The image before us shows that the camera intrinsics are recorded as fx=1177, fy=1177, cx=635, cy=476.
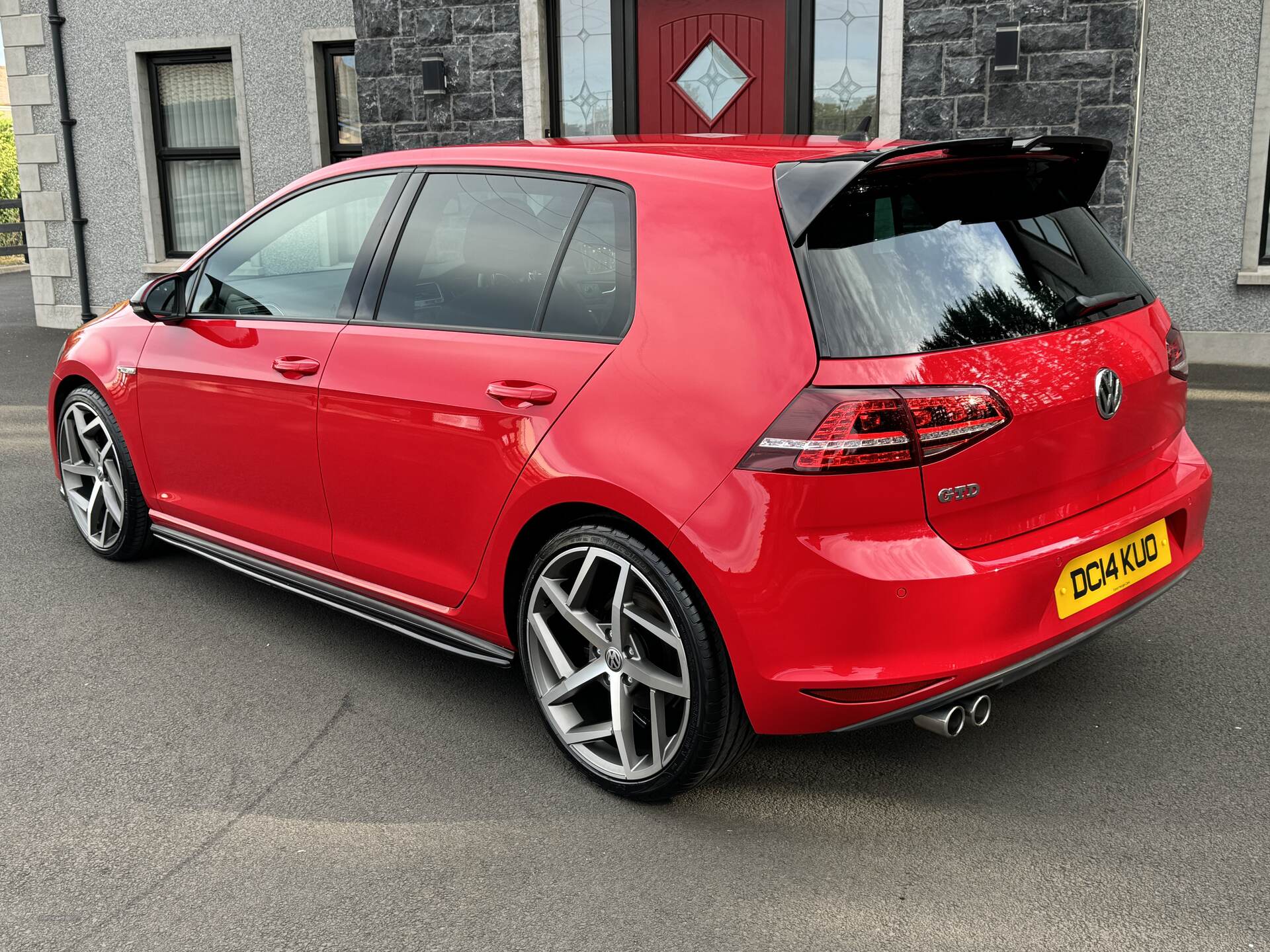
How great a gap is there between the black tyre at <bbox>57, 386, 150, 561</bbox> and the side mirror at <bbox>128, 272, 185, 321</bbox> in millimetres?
596

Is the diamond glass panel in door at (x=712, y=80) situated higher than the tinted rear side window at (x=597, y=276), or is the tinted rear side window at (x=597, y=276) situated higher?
the diamond glass panel in door at (x=712, y=80)

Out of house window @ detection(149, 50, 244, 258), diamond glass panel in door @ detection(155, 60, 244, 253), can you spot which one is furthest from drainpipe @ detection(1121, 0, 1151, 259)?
diamond glass panel in door @ detection(155, 60, 244, 253)

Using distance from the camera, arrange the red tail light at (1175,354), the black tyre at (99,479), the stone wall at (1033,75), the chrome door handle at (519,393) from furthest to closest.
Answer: the stone wall at (1033,75) → the black tyre at (99,479) → the red tail light at (1175,354) → the chrome door handle at (519,393)

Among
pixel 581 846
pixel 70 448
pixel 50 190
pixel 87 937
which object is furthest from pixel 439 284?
pixel 50 190

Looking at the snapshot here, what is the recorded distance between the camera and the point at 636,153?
3213mm

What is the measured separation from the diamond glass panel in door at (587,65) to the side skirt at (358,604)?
607cm

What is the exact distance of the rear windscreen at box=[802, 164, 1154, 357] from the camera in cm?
265

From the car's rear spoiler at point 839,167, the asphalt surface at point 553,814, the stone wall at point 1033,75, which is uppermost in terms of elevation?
the stone wall at point 1033,75

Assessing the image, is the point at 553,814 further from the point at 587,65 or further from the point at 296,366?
the point at 587,65

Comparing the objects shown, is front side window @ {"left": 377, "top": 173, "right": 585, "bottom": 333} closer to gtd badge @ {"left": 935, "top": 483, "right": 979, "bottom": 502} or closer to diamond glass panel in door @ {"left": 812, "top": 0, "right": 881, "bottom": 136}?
gtd badge @ {"left": 935, "top": 483, "right": 979, "bottom": 502}

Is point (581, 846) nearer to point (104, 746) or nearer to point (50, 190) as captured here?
point (104, 746)

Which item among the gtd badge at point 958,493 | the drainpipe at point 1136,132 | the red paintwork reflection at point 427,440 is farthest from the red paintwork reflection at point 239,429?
the drainpipe at point 1136,132

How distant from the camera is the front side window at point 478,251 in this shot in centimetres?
327

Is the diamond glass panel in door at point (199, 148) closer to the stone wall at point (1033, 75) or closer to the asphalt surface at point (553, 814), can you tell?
the stone wall at point (1033, 75)
